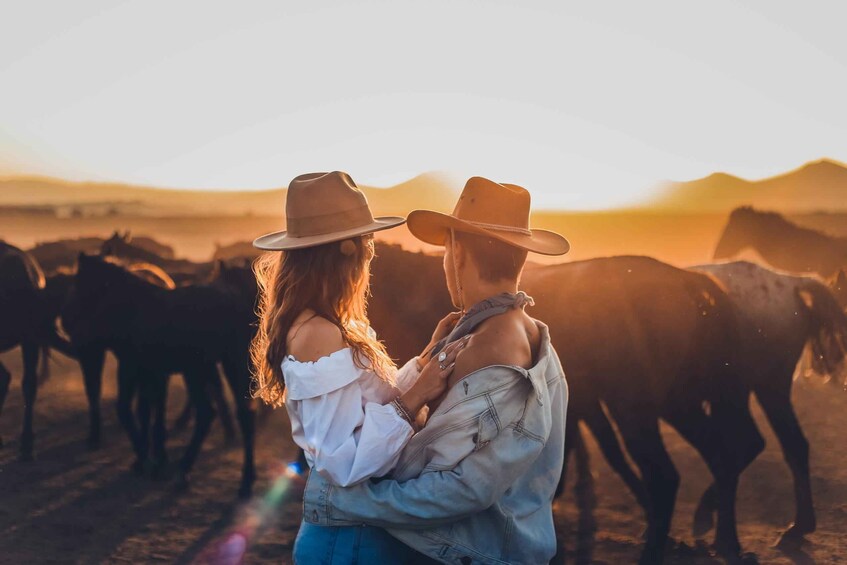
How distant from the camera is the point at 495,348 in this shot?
1910 mm

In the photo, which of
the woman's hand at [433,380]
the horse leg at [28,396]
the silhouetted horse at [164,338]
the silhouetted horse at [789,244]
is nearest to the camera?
the woman's hand at [433,380]

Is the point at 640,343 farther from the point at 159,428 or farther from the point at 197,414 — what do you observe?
the point at 159,428

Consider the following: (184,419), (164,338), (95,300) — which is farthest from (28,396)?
(164,338)

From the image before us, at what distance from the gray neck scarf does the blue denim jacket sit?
6.4 inches

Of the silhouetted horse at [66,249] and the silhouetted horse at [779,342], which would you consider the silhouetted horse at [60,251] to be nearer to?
the silhouetted horse at [66,249]

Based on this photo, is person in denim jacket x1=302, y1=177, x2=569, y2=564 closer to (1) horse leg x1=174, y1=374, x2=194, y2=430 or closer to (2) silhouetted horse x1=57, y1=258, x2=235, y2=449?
(2) silhouetted horse x1=57, y1=258, x2=235, y2=449

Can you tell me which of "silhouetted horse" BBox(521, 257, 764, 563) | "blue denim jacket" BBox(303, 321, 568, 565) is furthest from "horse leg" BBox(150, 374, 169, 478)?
"blue denim jacket" BBox(303, 321, 568, 565)

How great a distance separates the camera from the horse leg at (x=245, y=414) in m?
6.81

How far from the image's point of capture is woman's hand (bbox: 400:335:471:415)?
1.93 metres

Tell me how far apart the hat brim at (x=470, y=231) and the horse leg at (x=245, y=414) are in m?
4.81

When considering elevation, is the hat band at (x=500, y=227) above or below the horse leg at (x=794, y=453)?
above

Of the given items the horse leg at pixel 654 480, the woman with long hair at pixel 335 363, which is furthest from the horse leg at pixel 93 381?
the woman with long hair at pixel 335 363

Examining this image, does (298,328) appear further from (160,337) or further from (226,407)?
(226,407)

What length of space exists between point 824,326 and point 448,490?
5.63 meters
